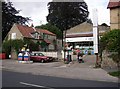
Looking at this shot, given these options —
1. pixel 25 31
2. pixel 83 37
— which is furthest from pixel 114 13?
pixel 83 37

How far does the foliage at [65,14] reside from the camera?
3172 inches

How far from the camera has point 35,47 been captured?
46.3 m

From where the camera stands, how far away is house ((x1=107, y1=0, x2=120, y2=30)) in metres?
34.4

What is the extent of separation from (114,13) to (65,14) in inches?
1816

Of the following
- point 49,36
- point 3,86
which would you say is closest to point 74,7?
point 49,36

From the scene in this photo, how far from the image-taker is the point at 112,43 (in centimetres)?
2456

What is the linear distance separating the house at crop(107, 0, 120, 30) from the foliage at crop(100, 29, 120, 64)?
9.01 meters

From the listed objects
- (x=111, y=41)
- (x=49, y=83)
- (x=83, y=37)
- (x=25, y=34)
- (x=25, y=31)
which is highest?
(x=25, y=31)

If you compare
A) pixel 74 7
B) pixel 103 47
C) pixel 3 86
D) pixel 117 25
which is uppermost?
pixel 74 7

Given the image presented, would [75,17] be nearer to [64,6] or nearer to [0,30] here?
[64,6]

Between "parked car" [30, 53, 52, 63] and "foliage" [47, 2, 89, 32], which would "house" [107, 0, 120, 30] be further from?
"foliage" [47, 2, 89, 32]

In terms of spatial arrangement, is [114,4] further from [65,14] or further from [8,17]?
[65,14]

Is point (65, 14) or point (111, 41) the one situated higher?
point (65, 14)

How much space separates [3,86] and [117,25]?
79.7 feet
